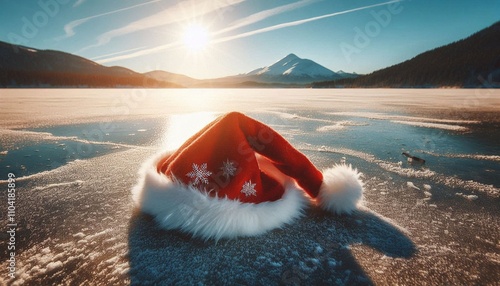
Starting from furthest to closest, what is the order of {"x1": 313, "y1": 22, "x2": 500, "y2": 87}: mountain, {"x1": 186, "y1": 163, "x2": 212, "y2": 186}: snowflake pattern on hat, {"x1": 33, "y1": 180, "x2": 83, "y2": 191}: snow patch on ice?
{"x1": 313, "y1": 22, "x2": 500, "y2": 87}: mountain < {"x1": 33, "y1": 180, "x2": 83, "y2": 191}: snow patch on ice < {"x1": 186, "y1": 163, "x2": 212, "y2": 186}: snowflake pattern on hat

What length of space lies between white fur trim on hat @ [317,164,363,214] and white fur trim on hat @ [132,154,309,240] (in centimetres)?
20

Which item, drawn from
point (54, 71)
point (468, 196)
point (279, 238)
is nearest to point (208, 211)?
point (279, 238)

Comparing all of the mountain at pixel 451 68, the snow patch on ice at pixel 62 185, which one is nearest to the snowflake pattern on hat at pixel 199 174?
the snow patch on ice at pixel 62 185

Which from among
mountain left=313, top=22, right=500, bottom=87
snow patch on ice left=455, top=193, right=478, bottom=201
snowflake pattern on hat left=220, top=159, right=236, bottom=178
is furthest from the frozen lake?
mountain left=313, top=22, right=500, bottom=87

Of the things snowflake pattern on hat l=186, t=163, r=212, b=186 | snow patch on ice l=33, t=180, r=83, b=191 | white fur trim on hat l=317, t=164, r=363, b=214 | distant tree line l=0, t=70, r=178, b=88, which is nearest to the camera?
snowflake pattern on hat l=186, t=163, r=212, b=186

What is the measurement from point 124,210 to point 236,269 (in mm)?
957

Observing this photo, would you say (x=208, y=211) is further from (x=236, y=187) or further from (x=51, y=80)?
(x=51, y=80)

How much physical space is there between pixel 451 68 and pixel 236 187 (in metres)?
76.3

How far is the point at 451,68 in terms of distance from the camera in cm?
5809

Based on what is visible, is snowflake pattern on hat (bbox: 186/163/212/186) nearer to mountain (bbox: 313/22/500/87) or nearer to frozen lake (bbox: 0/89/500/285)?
frozen lake (bbox: 0/89/500/285)

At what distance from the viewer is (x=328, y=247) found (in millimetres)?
1246

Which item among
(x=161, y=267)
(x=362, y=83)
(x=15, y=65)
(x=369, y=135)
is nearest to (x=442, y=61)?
(x=362, y=83)

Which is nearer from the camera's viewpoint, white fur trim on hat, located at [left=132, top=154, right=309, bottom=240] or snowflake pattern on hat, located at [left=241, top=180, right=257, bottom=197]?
white fur trim on hat, located at [left=132, top=154, right=309, bottom=240]

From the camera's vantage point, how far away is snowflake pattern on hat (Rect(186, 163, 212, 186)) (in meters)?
1.42
